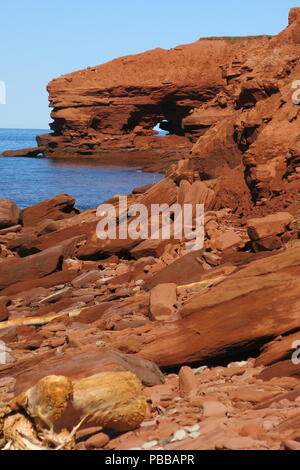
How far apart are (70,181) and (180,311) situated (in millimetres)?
36222

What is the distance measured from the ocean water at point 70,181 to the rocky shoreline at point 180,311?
47.0 ft

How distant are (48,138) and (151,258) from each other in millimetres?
57147

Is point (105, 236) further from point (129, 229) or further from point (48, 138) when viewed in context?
point (48, 138)

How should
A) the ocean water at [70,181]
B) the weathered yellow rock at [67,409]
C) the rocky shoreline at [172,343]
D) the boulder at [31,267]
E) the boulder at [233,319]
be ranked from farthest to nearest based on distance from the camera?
the ocean water at [70,181] < the boulder at [31,267] < the boulder at [233,319] < the rocky shoreline at [172,343] < the weathered yellow rock at [67,409]

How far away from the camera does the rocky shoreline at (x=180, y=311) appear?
3994 mm

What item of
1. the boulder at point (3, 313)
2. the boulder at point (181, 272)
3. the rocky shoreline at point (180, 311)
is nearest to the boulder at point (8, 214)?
the rocky shoreline at point (180, 311)

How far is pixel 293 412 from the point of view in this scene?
13.4 feet

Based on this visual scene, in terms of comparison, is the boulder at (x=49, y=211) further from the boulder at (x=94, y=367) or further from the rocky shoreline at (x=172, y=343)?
the boulder at (x=94, y=367)

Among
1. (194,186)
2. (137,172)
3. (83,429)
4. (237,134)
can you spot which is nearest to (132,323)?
(83,429)

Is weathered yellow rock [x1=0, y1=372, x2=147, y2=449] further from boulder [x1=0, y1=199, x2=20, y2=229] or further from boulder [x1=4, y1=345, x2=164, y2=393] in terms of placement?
boulder [x1=0, y1=199, x2=20, y2=229]

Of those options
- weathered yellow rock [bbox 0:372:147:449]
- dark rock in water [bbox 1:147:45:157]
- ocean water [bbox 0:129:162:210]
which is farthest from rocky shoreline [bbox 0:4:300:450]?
dark rock in water [bbox 1:147:45:157]

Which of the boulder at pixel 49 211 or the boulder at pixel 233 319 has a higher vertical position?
the boulder at pixel 233 319

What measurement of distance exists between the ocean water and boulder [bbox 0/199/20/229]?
9662mm

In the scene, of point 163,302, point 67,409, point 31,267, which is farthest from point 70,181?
point 67,409
